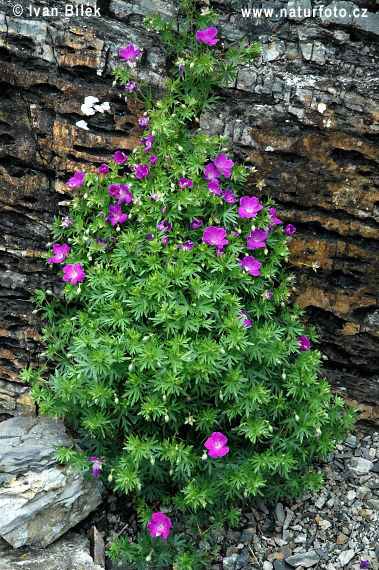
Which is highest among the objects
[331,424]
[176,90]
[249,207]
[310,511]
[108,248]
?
[176,90]

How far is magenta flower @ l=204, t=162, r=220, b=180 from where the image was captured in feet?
14.5

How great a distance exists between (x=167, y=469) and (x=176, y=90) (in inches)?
113

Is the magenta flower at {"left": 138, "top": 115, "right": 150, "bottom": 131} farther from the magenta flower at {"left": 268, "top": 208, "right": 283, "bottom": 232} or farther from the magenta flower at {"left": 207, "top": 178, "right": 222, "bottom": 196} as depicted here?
the magenta flower at {"left": 268, "top": 208, "right": 283, "bottom": 232}

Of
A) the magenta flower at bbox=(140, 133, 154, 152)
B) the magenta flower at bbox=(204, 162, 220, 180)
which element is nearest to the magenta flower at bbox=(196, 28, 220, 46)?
the magenta flower at bbox=(140, 133, 154, 152)

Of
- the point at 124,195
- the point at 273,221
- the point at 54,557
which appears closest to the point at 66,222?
the point at 124,195

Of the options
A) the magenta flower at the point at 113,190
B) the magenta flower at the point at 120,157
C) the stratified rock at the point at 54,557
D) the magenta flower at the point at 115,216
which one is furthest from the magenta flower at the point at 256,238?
the stratified rock at the point at 54,557

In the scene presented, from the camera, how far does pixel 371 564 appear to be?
4262mm

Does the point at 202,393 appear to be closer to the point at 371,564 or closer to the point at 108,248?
the point at 108,248

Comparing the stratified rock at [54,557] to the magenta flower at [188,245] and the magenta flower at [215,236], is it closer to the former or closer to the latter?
the magenta flower at [188,245]

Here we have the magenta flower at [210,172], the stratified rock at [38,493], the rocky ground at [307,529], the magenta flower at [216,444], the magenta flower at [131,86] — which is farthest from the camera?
the magenta flower at [131,86]

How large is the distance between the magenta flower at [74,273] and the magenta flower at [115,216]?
16.6 inches

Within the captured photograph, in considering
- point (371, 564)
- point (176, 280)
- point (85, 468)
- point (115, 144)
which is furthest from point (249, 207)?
point (371, 564)

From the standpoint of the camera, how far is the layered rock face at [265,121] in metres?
4.60

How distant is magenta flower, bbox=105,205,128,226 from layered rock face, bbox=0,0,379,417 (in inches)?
22.7
